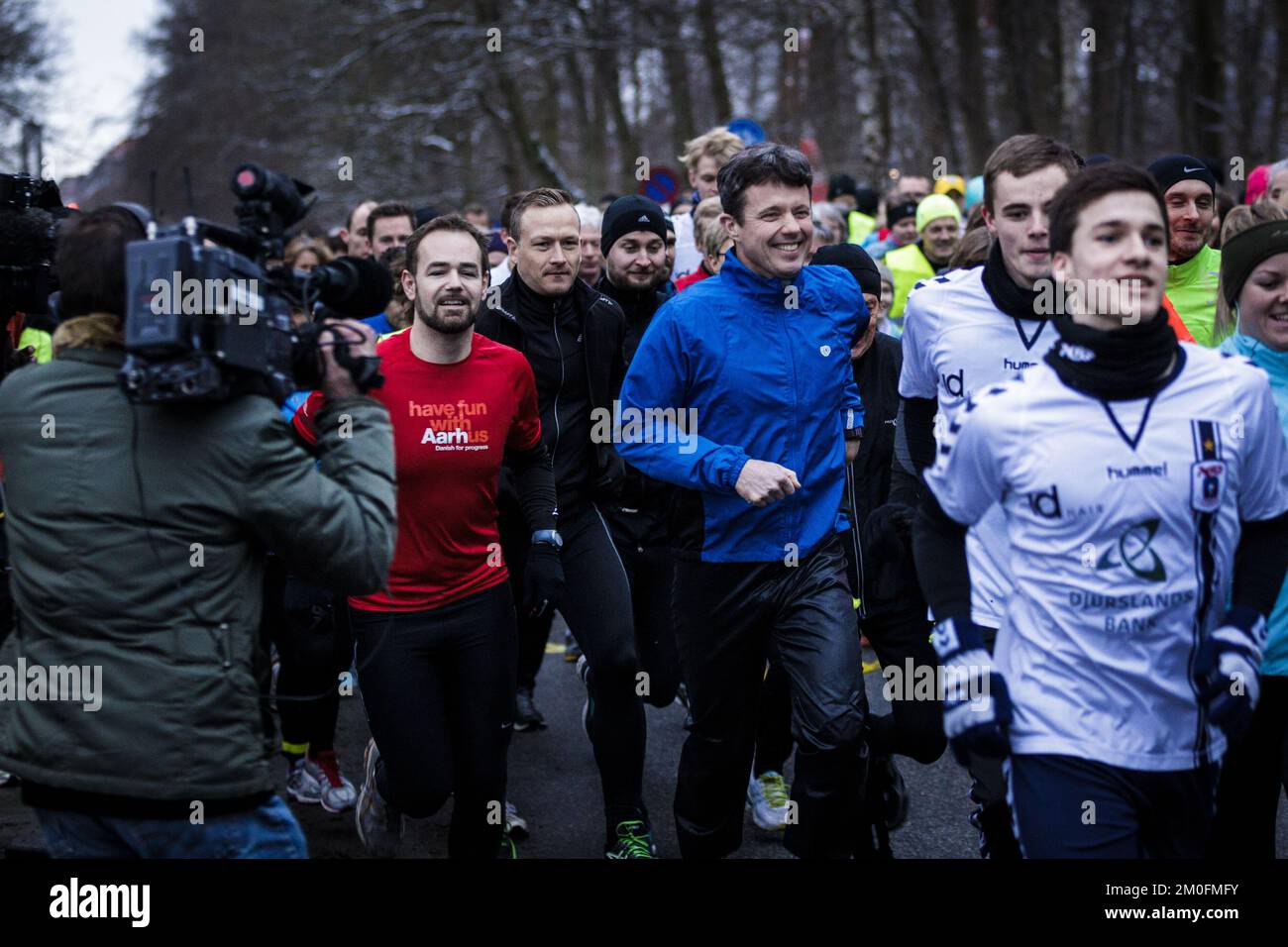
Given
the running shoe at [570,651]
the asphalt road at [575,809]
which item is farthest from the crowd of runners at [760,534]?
the running shoe at [570,651]

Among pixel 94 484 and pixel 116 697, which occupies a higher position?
pixel 94 484

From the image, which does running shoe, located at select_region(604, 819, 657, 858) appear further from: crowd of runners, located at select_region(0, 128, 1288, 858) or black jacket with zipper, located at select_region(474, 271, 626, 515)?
black jacket with zipper, located at select_region(474, 271, 626, 515)

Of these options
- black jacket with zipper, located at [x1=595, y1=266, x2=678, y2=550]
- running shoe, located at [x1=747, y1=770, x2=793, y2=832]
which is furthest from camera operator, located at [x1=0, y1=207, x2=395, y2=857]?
running shoe, located at [x1=747, y1=770, x2=793, y2=832]

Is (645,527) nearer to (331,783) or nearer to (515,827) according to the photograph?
(515,827)

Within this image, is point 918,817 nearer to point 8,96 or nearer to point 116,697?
point 116,697

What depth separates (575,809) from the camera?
600 cm

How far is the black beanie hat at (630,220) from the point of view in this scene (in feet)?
20.8

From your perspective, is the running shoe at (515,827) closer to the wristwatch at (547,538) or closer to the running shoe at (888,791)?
the wristwatch at (547,538)

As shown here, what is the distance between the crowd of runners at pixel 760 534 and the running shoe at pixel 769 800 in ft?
0.05

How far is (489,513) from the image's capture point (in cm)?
477

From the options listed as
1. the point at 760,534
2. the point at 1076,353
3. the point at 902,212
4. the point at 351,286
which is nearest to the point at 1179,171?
the point at 760,534
